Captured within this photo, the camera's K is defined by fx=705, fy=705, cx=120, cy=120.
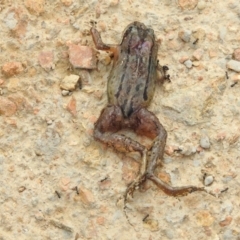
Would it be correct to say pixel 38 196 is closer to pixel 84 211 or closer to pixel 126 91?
pixel 84 211

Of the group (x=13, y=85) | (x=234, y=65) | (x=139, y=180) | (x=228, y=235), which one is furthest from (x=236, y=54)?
(x=13, y=85)

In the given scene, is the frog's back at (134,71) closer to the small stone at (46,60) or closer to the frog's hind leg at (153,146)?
the frog's hind leg at (153,146)

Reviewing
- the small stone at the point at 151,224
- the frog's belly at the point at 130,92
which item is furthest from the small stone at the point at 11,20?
the small stone at the point at 151,224

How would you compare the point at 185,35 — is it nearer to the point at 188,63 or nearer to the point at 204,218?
the point at 188,63

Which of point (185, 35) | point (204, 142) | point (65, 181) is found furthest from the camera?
point (185, 35)

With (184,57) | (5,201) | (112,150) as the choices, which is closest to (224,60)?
(184,57)
